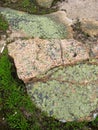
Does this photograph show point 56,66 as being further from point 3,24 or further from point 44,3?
point 44,3

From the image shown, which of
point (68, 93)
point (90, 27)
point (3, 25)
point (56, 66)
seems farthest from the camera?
point (90, 27)

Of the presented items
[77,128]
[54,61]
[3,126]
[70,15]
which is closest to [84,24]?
[70,15]

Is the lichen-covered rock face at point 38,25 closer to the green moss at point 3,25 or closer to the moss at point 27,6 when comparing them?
the green moss at point 3,25

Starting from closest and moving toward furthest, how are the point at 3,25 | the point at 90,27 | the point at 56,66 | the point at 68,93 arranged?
the point at 68,93 < the point at 56,66 < the point at 3,25 < the point at 90,27

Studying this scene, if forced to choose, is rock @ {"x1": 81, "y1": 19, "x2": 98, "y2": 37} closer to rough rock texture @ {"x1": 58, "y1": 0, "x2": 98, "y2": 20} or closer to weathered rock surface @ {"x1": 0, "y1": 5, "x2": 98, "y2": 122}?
weathered rock surface @ {"x1": 0, "y1": 5, "x2": 98, "y2": 122}

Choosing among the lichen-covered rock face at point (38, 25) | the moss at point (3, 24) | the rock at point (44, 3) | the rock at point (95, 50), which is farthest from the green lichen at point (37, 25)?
the rock at point (44, 3)

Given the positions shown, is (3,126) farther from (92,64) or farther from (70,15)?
(70,15)

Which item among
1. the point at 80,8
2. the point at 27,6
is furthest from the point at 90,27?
the point at 27,6

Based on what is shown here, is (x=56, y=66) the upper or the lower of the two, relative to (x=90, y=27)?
lower

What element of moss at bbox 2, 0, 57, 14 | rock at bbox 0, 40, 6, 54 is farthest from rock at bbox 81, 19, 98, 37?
rock at bbox 0, 40, 6, 54
